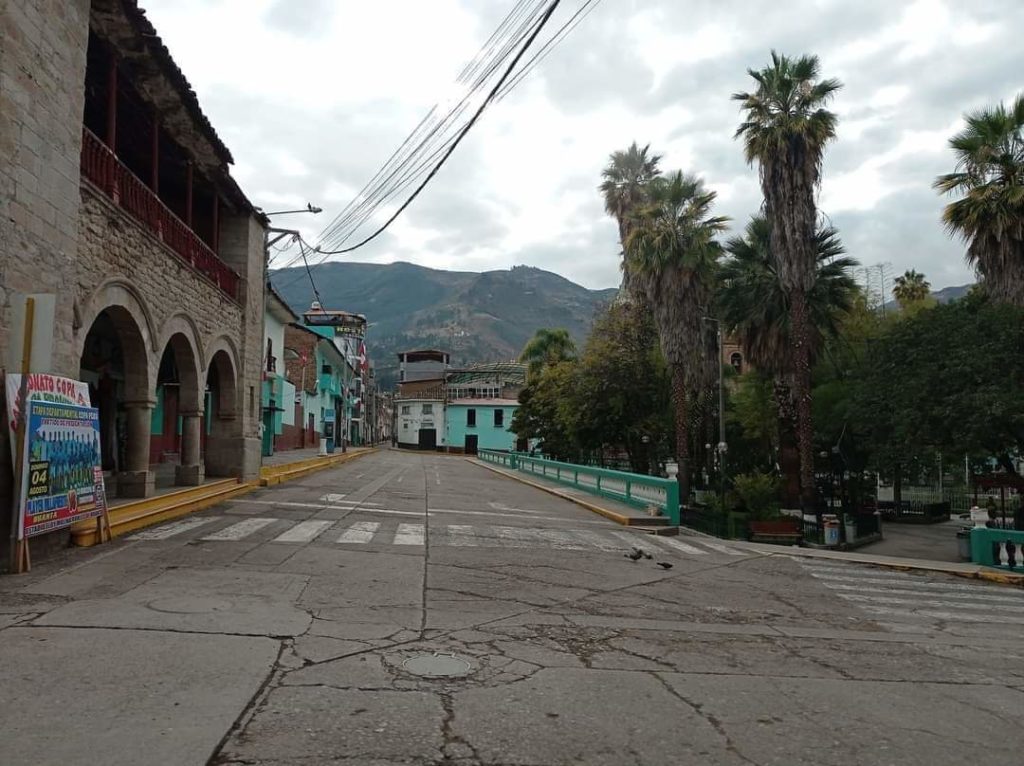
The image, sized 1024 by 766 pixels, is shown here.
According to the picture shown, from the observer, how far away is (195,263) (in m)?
16.6

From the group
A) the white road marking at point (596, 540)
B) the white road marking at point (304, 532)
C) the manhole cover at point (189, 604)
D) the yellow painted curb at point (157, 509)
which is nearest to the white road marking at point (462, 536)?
the white road marking at point (596, 540)

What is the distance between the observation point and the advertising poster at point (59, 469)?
8.38m

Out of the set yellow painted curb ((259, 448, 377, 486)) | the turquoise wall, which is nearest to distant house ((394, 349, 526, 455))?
the turquoise wall

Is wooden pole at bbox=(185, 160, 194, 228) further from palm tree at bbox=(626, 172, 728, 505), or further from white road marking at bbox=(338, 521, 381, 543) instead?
palm tree at bbox=(626, 172, 728, 505)

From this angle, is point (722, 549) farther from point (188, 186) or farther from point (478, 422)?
point (478, 422)

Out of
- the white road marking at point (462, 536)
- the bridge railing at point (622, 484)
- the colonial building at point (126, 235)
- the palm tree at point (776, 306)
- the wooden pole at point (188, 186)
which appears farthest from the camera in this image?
the palm tree at point (776, 306)

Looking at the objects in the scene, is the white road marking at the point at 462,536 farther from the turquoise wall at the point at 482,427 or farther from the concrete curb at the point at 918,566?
the turquoise wall at the point at 482,427

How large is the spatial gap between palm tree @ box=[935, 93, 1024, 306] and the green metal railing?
28.2 ft

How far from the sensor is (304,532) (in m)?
12.1

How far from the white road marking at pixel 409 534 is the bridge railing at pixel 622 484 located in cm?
654

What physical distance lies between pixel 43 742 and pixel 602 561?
27.6 feet

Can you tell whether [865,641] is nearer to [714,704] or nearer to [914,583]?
[714,704]

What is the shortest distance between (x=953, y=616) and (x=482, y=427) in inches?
3160

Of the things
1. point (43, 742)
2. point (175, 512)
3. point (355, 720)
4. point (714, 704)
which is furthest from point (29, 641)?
point (175, 512)
